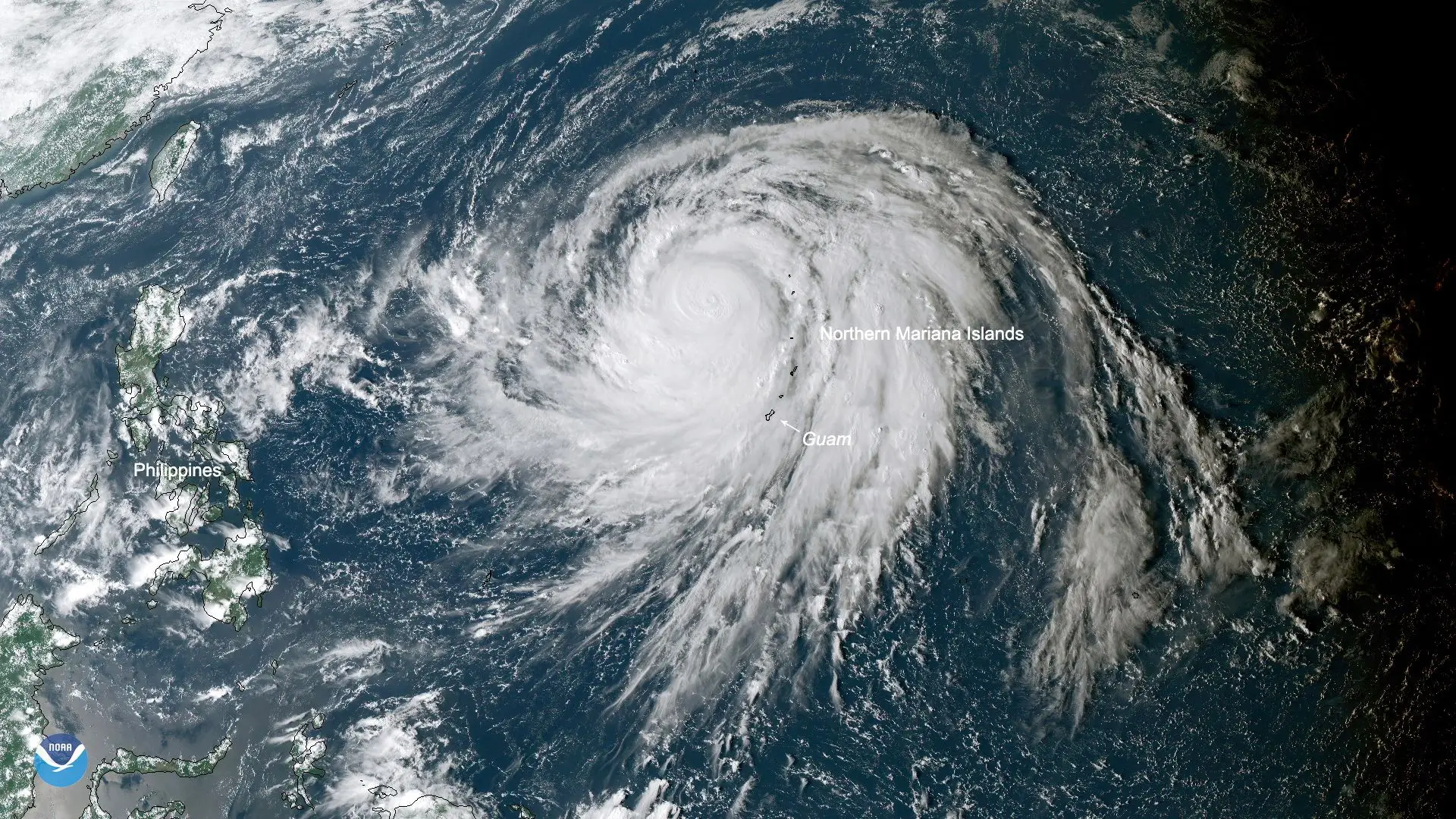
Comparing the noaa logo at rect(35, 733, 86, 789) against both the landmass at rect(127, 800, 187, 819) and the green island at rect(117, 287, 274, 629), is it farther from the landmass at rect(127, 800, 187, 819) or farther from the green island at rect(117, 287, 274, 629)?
the green island at rect(117, 287, 274, 629)

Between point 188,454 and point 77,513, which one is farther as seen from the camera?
point 77,513

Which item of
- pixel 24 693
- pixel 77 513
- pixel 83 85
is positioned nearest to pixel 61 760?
pixel 24 693

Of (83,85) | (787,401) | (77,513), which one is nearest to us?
(787,401)

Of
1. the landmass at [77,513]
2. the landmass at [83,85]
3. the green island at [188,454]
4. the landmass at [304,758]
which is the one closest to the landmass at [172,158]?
the landmass at [83,85]

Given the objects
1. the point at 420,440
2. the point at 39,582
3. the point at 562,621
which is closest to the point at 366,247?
the point at 420,440

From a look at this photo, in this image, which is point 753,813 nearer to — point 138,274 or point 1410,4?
point 138,274

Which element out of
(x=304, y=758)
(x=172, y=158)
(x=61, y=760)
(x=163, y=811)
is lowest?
(x=163, y=811)
